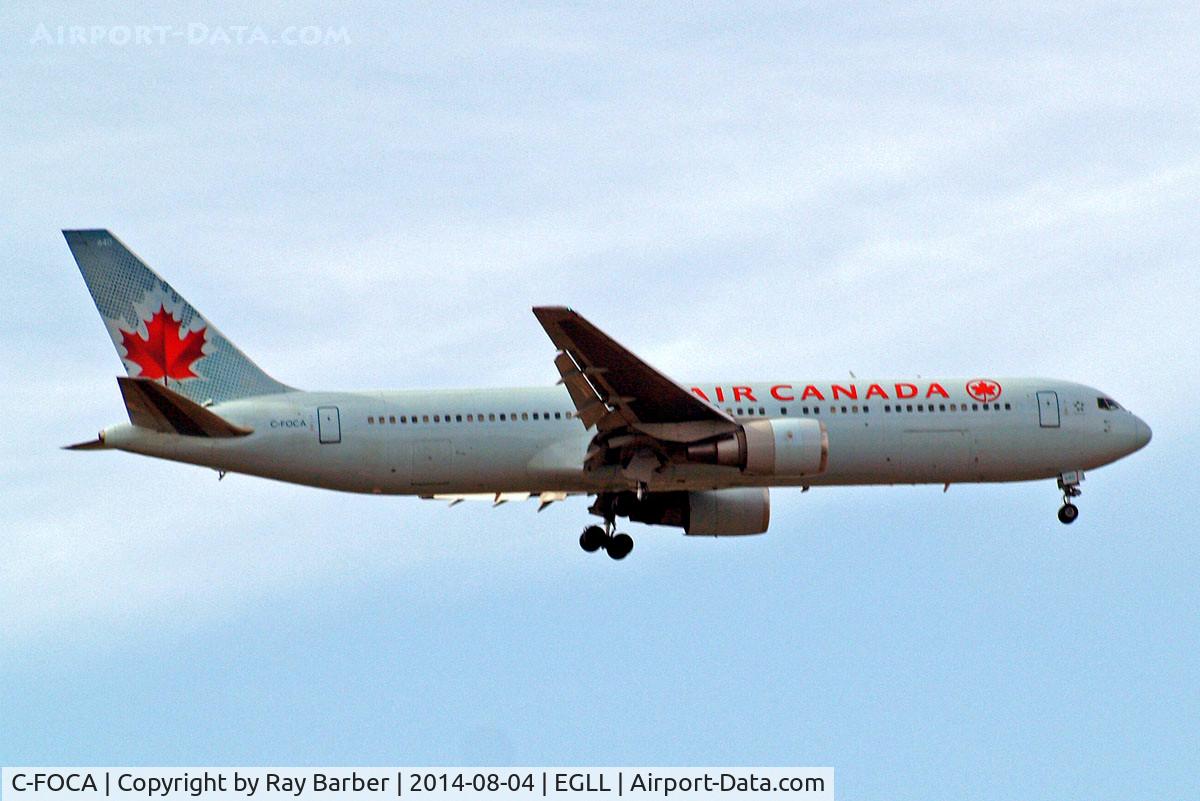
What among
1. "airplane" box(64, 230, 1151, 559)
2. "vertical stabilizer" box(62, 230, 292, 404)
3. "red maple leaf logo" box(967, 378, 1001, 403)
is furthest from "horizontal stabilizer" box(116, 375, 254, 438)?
"red maple leaf logo" box(967, 378, 1001, 403)

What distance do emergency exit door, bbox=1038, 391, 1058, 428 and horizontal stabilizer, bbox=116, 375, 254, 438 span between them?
20526 mm

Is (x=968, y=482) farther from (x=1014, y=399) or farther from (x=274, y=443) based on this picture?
(x=274, y=443)

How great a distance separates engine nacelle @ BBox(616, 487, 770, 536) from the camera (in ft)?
184

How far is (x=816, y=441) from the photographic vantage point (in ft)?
164

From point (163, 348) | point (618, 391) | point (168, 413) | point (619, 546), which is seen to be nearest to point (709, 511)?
point (619, 546)

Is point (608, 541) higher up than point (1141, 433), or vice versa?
point (1141, 433)

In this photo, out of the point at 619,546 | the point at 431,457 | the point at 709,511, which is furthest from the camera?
the point at 709,511

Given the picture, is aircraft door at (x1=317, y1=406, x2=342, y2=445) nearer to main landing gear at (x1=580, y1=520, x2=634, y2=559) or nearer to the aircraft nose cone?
main landing gear at (x1=580, y1=520, x2=634, y2=559)

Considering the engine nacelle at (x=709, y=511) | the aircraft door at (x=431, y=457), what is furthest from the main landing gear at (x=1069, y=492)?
the aircraft door at (x=431, y=457)

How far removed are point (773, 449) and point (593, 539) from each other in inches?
257

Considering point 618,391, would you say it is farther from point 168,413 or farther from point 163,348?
point 163,348

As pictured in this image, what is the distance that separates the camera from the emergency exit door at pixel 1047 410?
176ft

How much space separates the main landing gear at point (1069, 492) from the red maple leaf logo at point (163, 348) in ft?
75.3

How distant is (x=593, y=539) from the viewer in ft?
177
